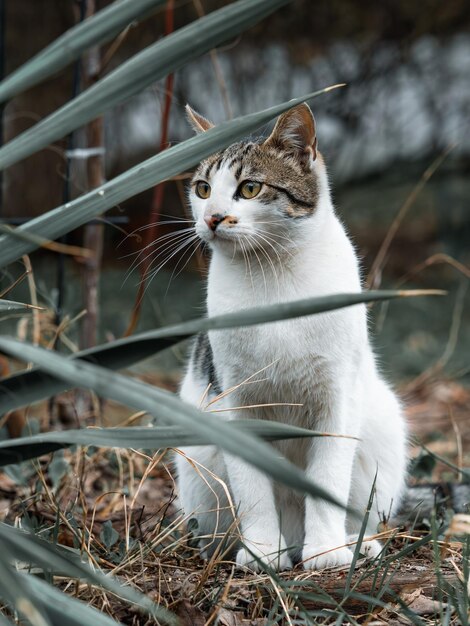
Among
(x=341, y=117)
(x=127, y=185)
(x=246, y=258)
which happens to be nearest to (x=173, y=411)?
(x=127, y=185)

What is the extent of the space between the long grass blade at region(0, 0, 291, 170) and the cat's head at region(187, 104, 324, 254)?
72 cm

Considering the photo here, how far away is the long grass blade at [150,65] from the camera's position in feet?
3.22

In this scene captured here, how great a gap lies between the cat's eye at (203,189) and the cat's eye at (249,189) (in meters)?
0.12

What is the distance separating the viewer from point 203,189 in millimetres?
1909

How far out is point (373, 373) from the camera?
2049 mm

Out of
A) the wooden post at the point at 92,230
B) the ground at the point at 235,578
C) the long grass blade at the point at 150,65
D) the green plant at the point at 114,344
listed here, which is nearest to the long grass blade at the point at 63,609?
the green plant at the point at 114,344

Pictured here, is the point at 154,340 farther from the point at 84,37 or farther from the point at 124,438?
the point at 84,37

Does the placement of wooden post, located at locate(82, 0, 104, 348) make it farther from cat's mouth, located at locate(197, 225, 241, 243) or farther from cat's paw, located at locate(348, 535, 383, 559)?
cat's paw, located at locate(348, 535, 383, 559)

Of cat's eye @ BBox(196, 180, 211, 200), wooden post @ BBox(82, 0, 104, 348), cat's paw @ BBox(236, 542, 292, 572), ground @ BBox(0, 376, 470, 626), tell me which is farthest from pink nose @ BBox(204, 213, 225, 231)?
wooden post @ BBox(82, 0, 104, 348)

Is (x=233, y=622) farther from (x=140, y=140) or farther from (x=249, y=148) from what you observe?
(x=140, y=140)

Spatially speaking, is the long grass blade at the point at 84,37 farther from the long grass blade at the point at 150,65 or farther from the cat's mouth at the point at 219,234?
the cat's mouth at the point at 219,234

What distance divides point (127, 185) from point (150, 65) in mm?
173

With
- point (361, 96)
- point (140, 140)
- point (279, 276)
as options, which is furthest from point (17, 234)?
point (361, 96)

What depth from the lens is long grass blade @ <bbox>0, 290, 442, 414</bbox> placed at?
917 millimetres
